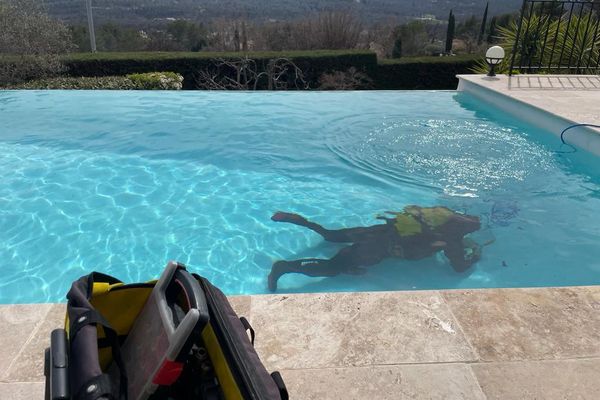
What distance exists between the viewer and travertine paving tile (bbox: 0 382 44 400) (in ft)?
6.81

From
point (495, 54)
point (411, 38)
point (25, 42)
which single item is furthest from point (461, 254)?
point (411, 38)

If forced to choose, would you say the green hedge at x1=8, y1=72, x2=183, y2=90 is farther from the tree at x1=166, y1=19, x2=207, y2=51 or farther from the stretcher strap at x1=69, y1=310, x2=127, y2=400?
the tree at x1=166, y1=19, x2=207, y2=51

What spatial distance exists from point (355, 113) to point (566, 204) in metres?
4.54

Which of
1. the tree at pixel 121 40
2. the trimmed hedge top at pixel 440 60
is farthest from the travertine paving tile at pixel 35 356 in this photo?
the tree at pixel 121 40

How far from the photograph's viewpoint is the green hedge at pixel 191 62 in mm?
14289

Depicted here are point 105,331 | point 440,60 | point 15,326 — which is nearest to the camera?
point 105,331

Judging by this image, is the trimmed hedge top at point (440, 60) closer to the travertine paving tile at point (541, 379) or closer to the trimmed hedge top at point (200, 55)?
the trimmed hedge top at point (200, 55)

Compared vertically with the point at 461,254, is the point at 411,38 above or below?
above

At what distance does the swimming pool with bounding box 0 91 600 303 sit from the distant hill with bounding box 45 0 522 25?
3390 centimetres

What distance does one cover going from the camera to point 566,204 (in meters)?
5.54

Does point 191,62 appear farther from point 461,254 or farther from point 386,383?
point 386,383

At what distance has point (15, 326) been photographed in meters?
2.53

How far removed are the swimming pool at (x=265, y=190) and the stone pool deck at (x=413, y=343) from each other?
1.32m

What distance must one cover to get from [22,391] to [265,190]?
159 inches
